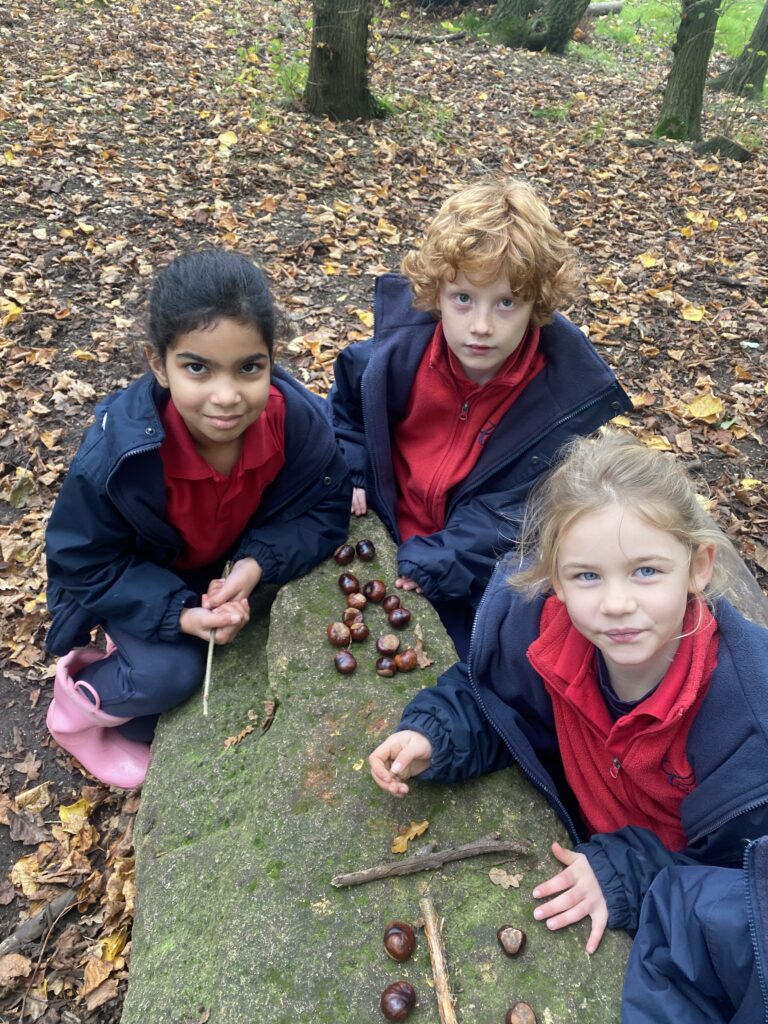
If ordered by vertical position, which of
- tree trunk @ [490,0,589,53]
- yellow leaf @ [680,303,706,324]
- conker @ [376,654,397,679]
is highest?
tree trunk @ [490,0,589,53]

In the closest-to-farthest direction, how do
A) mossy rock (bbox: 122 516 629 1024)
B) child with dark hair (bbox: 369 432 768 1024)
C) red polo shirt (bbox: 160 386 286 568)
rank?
child with dark hair (bbox: 369 432 768 1024) → mossy rock (bbox: 122 516 629 1024) → red polo shirt (bbox: 160 386 286 568)

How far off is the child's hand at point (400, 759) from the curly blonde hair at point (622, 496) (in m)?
0.62

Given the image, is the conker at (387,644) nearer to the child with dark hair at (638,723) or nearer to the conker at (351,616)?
the conker at (351,616)

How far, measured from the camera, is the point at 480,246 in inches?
110

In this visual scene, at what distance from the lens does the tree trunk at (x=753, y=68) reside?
40.1 ft

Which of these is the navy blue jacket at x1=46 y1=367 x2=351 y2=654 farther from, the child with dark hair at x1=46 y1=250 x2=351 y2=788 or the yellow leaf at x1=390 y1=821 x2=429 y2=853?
the yellow leaf at x1=390 y1=821 x2=429 y2=853

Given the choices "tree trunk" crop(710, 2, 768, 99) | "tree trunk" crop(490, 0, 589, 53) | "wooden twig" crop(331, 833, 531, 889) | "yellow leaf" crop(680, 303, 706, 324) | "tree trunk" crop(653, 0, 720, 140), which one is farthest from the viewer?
"tree trunk" crop(490, 0, 589, 53)

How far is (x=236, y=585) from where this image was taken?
3.02m

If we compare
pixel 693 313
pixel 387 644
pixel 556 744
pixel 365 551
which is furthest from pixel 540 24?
pixel 556 744

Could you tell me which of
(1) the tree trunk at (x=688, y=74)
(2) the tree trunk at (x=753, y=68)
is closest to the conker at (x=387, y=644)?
(1) the tree trunk at (x=688, y=74)

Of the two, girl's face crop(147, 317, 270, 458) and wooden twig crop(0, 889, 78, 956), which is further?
wooden twig crop(0, 889, 78, 956)

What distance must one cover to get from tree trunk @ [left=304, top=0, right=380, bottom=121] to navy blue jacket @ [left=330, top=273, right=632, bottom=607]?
6490mm

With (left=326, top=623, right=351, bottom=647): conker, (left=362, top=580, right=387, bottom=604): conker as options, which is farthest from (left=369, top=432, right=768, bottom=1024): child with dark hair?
(left=362, top=580, right=387, bottom=604): conker

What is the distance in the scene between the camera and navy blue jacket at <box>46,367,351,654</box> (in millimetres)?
2559
